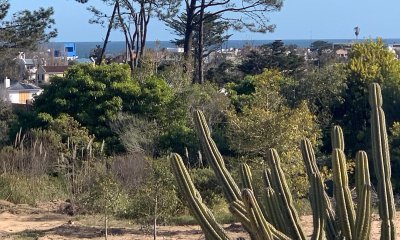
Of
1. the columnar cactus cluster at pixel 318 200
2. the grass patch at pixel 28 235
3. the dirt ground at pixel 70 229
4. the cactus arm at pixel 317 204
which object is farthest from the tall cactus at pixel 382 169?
the grass patch at pixel 28 235

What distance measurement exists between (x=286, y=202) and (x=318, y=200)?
0.29 metres

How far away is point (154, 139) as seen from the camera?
74.5 ft

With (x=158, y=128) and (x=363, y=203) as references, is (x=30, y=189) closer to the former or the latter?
(x=158, y=128)

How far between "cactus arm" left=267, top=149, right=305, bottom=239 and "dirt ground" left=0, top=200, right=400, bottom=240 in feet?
15.3

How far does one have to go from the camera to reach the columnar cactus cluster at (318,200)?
7242mm

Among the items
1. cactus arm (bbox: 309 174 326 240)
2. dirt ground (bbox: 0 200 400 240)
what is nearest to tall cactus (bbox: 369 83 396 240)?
cactus arm (bbox: 309 174 326 240)

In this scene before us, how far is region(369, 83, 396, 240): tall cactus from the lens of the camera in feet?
24.5

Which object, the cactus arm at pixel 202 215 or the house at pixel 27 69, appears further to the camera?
the house at pixel 27 69

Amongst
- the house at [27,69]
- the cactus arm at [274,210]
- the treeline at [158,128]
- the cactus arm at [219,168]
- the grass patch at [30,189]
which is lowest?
the house at [27,69]

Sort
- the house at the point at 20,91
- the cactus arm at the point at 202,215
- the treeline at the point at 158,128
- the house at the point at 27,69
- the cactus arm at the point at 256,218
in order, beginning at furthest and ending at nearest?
1. the house at the point at 27,69
2. the house at the point at 20,91
3. the treeline at the point at 158,128
4. the cactus arm at the point at 202,215
5. the cactus arm at the point at 256,218

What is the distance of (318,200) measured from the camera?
796cm

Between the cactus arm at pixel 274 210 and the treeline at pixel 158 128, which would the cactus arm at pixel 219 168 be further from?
the treeline at pixel 158 128

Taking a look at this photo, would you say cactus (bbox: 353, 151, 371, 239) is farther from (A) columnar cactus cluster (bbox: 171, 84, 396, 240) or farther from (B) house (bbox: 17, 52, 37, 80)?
(B) house (bbox: 17, 52, 37, 80)

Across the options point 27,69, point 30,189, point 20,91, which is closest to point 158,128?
point 30,189
